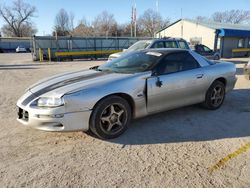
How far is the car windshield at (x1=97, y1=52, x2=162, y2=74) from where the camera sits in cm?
410

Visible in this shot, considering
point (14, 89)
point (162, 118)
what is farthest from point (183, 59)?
point (14, 89)

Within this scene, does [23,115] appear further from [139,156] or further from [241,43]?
[241,43]

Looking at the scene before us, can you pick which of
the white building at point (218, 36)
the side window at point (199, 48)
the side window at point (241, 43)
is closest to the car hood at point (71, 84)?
the side window at point (199, 48)

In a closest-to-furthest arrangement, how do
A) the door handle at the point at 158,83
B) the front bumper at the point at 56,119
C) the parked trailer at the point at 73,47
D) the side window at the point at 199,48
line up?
the front bumper at the point at 56,119, the door handle at the point at 158,83, the side window at the point at 199,48, the parked trailer at the point at 73,47

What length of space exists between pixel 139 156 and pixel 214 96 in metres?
2.73

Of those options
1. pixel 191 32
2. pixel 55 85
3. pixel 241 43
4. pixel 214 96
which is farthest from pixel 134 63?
pixel 241 43

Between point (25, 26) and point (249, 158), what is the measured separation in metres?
97.2

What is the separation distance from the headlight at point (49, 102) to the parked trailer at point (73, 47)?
19064 millimetres

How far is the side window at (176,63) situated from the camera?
4129mm

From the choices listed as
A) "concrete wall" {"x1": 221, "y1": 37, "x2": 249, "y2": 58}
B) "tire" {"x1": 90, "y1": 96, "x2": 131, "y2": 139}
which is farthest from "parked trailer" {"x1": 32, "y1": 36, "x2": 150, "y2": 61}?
"tire" {"x1": 90, "y1": 96, "x2": 131, "y2": 139}

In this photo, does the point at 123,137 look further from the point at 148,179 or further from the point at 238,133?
the point at 238,133

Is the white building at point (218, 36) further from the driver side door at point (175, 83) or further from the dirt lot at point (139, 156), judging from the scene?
the dirt lot at point (139, 156)

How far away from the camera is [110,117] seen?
142 inches

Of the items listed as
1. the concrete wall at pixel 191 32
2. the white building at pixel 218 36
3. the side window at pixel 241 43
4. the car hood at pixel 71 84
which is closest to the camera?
the car hood at pixel 71 84
